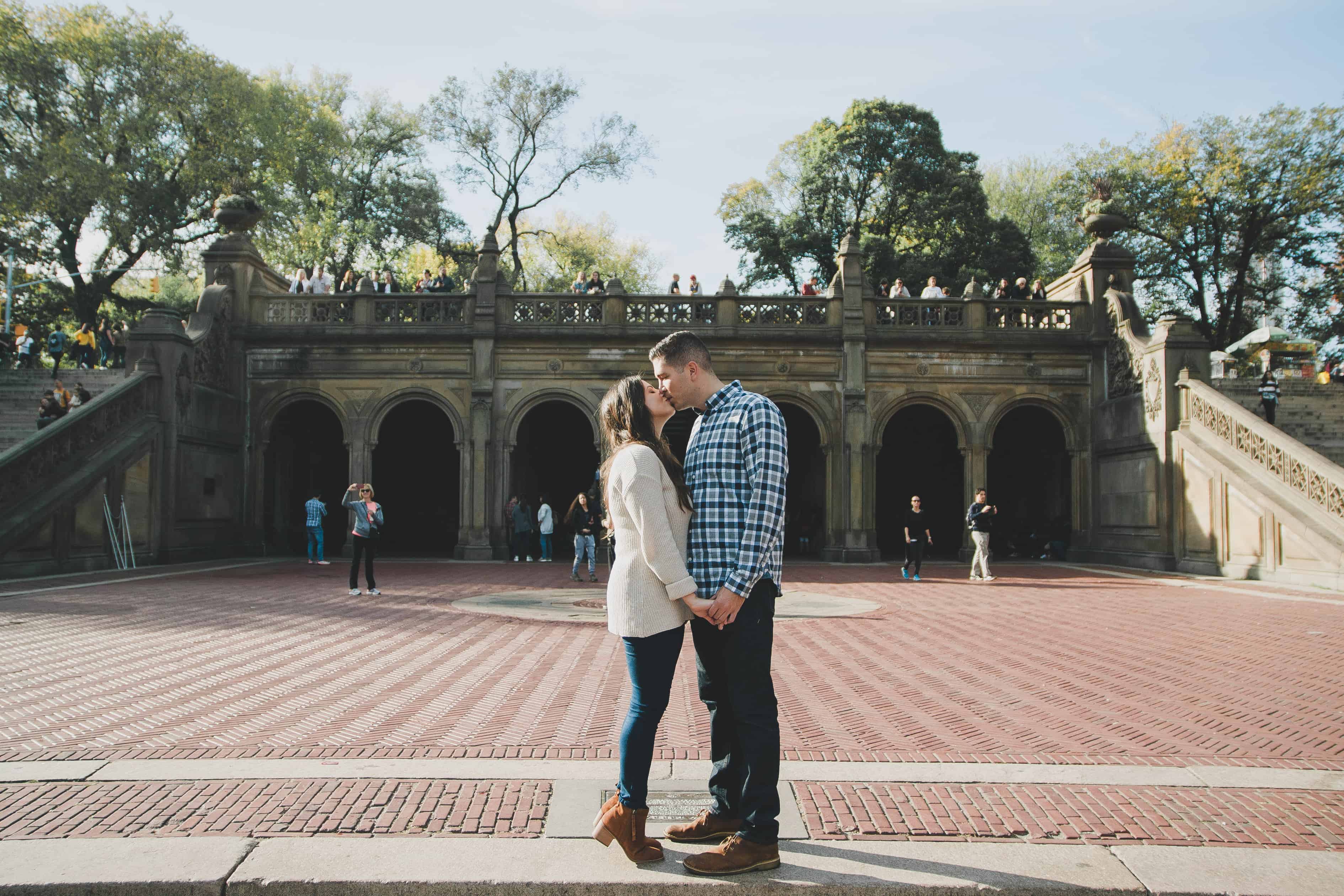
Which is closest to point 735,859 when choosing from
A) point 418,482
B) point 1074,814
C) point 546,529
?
point 1074,814

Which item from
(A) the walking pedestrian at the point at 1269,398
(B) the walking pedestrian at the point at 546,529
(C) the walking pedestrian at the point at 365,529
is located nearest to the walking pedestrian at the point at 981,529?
(A) the walking pedestrian at the point at 1269,398

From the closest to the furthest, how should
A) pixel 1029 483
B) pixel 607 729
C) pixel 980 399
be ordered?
pixel 607 729 → pixel 980 399 → pixel 1029 483

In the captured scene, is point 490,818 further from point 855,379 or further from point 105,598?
point 855,379

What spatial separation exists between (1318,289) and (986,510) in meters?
31.4

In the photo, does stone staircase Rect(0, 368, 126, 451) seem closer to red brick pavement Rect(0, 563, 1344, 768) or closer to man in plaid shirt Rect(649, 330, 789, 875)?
red brick pavement Rect(0, 563, 1344, 768)

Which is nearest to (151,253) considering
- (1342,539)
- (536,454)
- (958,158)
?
(536,454)

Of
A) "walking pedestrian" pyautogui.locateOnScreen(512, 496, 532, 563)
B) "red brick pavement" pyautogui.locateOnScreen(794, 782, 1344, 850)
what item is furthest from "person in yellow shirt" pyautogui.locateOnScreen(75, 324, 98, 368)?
"red brick pavement" pyautogui.locateOnScreen(794, 782, 1344, 850)

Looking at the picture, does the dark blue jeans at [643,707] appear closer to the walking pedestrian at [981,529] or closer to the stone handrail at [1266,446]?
the walking pedestrian at [981,529]

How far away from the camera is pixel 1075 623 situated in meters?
10.9

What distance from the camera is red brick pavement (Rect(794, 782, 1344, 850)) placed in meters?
3.81

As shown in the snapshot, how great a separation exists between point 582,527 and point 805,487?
1317 cm

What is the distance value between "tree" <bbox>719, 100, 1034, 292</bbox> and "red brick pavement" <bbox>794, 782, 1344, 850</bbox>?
35.6 metres

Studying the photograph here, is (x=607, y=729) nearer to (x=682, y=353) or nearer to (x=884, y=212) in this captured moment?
(x=682, y=353)

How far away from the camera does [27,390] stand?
71.9 ft
